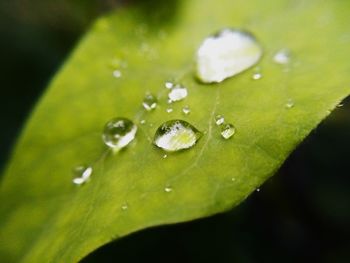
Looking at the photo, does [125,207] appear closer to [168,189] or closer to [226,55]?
[168,189]

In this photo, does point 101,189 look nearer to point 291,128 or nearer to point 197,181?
point 197,181

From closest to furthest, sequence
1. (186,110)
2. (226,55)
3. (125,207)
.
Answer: (125,207) → (186,110) → (226,55)

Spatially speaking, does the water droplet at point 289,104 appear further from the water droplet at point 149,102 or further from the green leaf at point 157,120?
the water droplet at point 149,102

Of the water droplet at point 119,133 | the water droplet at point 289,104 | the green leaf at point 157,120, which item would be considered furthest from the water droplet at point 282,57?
the water droplet at point 119,133

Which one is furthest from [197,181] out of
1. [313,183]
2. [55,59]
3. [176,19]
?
[55,59]

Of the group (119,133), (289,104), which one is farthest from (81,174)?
(289,104)

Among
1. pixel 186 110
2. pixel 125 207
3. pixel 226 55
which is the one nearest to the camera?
pixel 125 207

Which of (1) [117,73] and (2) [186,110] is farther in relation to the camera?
(1) [117,73]
